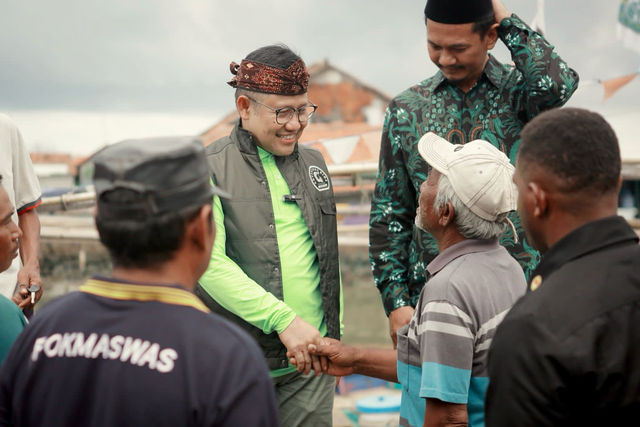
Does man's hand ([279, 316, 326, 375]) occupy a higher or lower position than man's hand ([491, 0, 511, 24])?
lower

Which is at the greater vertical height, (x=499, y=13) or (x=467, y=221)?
(x=499, y=13)

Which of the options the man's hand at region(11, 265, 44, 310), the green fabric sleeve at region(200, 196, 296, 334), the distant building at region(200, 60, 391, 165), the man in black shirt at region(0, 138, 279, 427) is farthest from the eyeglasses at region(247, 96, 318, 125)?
the distant building at region(200, 60, 391, 165)

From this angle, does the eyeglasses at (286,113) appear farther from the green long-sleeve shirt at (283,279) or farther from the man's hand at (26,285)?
the man's hand at (26,285)

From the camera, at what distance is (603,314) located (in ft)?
3.88

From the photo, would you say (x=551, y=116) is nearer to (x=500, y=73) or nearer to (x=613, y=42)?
(x=500, y=73)

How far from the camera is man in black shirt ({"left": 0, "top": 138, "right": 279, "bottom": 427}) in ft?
3.62

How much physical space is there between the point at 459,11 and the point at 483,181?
1002 millimetres

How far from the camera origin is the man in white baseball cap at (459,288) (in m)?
1.75

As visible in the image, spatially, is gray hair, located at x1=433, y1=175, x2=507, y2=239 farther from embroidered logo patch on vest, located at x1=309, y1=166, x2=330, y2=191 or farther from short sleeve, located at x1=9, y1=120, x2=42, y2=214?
short sleeve, located at x1=9, y1=120, x2=42, y2=214

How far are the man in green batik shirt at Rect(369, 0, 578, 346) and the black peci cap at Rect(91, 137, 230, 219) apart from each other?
167cm

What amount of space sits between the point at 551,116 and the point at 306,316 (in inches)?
64.0

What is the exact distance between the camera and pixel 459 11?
261cm

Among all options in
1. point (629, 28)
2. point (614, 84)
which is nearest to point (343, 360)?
point (614, 84)

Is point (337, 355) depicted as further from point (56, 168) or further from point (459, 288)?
point (56, 168)
